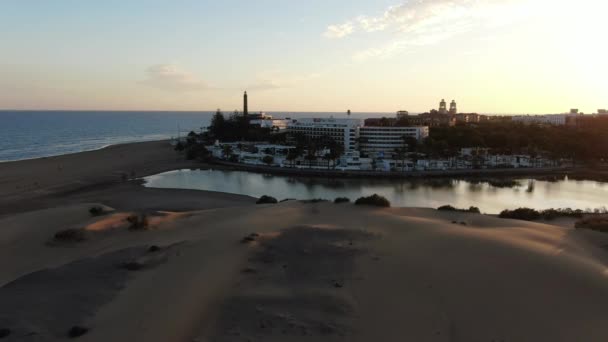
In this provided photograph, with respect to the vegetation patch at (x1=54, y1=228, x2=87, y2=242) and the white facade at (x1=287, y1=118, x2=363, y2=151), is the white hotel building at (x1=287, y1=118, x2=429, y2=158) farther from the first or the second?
the vegetation patch at (x1=54, y1=228, x2=87, y2=242)

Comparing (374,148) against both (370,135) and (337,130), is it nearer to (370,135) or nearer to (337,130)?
(370,135)

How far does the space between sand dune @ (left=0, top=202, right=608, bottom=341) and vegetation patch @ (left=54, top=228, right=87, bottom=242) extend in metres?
0.37

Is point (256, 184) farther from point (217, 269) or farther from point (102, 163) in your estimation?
point (217, 269)

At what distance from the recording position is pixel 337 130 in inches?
2415

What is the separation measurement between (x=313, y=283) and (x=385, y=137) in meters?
48.1

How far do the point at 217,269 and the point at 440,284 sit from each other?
6.21 meters

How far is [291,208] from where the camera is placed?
2134 cm

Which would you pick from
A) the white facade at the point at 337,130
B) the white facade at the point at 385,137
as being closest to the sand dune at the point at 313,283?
the white facade at the point at 385,137

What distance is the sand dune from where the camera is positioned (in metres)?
9.21

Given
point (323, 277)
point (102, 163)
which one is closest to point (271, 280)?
point (323, 277)

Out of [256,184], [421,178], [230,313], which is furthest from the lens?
[421,178]

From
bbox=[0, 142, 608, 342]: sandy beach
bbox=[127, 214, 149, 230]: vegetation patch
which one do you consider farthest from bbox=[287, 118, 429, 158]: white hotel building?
bbox=[127, 214, 149, 230]: vegetation patch

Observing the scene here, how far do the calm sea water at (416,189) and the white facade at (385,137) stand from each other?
17857mm

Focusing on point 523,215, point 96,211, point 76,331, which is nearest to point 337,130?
point 523,215
